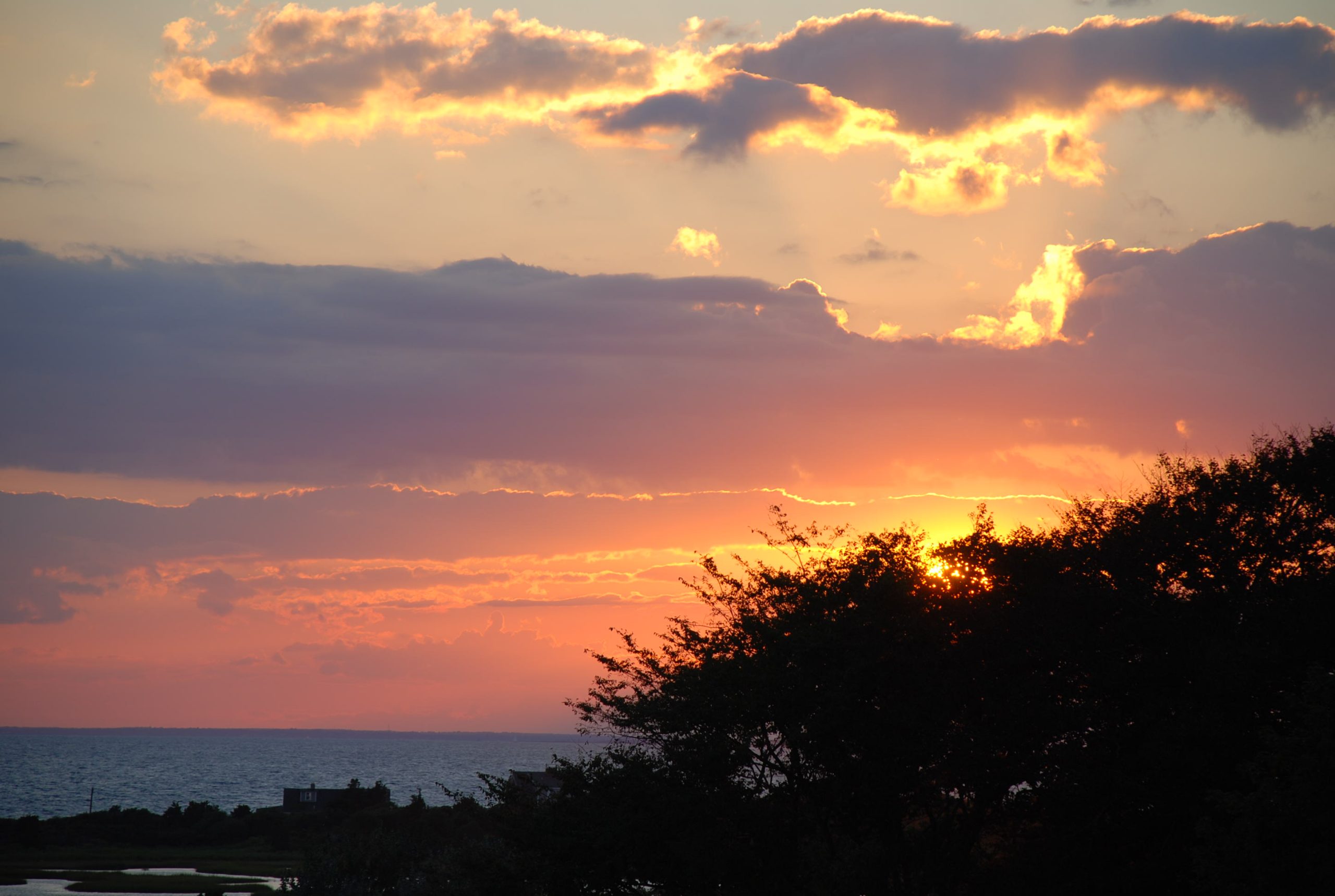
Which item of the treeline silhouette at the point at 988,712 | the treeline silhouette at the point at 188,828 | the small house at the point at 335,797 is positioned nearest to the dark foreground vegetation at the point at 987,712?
the treeline silhouette at the point at 988,712

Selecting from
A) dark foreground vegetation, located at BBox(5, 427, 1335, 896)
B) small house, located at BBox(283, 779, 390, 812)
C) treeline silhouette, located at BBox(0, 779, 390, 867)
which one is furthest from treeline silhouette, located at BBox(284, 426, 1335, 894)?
small house, located at BBox(283, 779, 390, 812)

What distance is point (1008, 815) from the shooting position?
29.8 meters

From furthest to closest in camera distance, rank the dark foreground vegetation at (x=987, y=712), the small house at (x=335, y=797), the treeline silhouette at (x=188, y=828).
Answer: the small house at (x=335, y=797) < the treeline silhouette at (x=188, y=828) < the dark foreground vegetation at (x=987, y=712)

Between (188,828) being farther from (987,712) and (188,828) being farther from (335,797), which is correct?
(987,712)

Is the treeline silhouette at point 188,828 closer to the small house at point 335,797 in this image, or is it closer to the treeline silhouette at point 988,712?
the small house at point 335,797

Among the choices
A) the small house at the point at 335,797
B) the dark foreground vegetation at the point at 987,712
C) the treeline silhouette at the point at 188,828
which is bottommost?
the treeline silhouette at the point at 188,828

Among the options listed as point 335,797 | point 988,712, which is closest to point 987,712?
point 988,712

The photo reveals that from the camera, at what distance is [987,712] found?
29.9 metres

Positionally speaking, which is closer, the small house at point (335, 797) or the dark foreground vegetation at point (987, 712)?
the dark foreground vegetation at point (987, 712)

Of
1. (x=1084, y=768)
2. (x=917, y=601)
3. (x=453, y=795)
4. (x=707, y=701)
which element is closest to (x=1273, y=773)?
(x=1084, y=768)

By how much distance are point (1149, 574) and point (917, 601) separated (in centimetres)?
606

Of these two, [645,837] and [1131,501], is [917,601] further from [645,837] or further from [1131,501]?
[645,837]

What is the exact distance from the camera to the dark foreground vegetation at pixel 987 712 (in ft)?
90.8

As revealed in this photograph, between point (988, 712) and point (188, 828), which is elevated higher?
point (988, 712)
